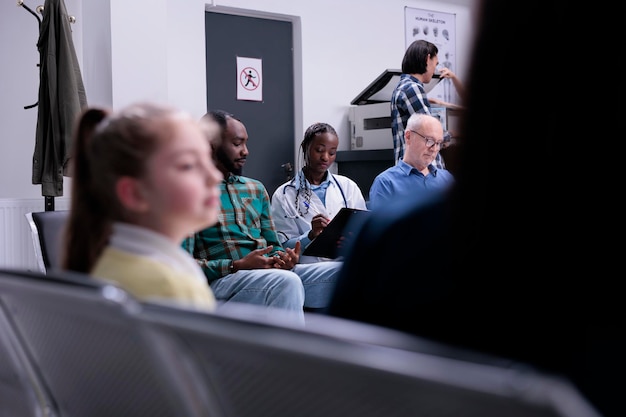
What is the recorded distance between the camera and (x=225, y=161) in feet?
9.00

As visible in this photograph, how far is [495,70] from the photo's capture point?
47 centimetres

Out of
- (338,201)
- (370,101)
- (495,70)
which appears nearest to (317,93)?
(370,101)

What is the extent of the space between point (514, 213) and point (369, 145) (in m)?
4.99

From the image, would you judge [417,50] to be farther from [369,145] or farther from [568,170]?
[568,170]

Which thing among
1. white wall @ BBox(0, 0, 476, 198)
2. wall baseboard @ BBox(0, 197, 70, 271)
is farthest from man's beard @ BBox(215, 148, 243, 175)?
wall baseboard @ BBox(0, 197, 70, 271)

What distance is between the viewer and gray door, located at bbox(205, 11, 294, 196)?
205 inches

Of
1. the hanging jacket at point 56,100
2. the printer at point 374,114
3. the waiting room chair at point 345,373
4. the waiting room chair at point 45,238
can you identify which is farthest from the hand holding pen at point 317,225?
the waiting room chair at point 345,373

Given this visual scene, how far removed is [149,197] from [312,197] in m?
2.47

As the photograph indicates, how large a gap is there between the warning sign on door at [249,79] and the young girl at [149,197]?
176 inches

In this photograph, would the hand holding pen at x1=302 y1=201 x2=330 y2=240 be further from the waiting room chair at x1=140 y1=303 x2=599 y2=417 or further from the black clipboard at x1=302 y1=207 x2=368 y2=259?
the waiting room chair at x1=140 y1=303 x2=599 y2=417

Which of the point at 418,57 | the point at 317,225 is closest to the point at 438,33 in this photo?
the point at 418,57

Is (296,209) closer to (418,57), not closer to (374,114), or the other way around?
(418,57)

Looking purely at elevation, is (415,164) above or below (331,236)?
above

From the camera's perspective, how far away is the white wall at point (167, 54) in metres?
3.66
